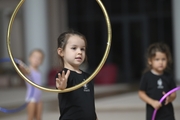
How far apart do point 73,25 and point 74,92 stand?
767 inches

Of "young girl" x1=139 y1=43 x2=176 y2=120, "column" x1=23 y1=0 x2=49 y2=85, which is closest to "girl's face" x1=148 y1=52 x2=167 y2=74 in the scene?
"young girl" x1=139 y1=43 x2=176 y2=120

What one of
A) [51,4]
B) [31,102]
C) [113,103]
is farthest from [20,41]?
[31,102]

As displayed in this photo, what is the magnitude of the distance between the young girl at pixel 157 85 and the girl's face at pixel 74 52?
181cm

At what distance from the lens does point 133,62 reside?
77.7ft

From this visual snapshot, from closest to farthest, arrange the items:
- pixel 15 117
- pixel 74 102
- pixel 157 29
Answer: pixel 74 102
pixel 15 117
pixel 157 29

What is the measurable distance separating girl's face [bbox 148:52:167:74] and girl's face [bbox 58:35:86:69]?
6.45 ft

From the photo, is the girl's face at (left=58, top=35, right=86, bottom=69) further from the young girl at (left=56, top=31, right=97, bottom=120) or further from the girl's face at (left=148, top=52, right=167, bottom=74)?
the girl's face at (left=148, top=52, right=167, bottom=74)

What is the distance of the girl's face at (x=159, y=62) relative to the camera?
6.56 m

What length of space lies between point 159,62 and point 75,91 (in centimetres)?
213

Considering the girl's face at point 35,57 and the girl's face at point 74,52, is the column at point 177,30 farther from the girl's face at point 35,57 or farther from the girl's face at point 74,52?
the girl's face at point 74,52

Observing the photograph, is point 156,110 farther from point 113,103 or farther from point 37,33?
point 37,33

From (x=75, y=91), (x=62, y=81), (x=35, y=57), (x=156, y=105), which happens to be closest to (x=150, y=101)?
(x=156, y=105)

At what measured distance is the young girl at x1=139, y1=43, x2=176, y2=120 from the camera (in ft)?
20.9

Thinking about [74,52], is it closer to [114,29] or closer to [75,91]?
[75,91]
